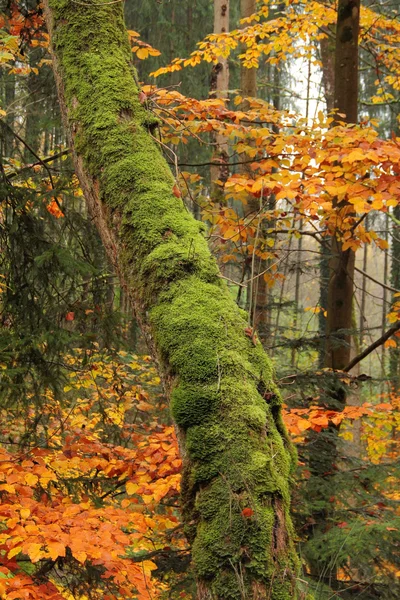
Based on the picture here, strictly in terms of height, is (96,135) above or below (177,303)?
above

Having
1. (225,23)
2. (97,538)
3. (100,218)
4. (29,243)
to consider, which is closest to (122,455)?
(97,538)

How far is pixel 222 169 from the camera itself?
289 inches

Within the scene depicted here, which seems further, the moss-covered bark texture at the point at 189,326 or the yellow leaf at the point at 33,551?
the yellow leaf at the point at 33,551

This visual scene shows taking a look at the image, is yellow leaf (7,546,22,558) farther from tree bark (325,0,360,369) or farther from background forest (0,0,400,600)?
tree bark (325,0,360,369)

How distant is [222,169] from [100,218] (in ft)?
17.4

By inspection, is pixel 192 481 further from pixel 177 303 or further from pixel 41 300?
pixel 41 300

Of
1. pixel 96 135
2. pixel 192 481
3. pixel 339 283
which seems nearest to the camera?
pixel 192 481

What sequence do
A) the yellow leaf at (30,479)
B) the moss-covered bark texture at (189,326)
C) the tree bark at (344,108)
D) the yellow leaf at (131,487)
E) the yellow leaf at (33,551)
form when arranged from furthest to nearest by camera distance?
the tree bark at (344,108)
the yellow leaf at (131,487)
the yellow leaf at (30,479)
the yellow leaf at (33,551)
the moss-covered bark texture at (189,326)

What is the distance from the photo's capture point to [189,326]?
1.83 metres

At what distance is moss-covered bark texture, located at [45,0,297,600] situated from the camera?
4.83 feet

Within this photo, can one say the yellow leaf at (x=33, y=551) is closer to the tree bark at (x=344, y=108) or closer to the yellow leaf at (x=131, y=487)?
the yellow leaf at (x=131, y=487)

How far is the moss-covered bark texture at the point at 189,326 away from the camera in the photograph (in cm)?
147

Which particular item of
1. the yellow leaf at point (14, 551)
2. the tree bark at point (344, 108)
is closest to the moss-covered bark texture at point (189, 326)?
the yellow leaf at point (14, 551)

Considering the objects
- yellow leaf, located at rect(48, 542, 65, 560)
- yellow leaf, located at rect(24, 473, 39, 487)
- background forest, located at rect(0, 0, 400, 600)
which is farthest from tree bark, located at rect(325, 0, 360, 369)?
yellow leaf, located at rect(48, 542, 65, 560)
